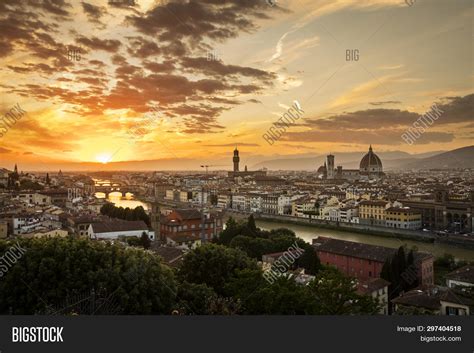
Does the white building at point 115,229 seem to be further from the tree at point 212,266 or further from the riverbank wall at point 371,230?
the riverbank wall at point 371,230

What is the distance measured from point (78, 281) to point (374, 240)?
266 inches

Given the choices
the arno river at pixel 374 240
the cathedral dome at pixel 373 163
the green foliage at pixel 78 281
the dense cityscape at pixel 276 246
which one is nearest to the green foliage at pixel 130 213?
the dense cityscape at pixel 276 246

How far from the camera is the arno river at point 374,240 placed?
6449 millimetres

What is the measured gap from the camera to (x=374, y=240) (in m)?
7.90

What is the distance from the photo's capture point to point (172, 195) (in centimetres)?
1590

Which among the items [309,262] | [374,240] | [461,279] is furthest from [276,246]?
[374,240]

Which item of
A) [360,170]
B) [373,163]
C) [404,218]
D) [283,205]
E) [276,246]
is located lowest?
[276,246]

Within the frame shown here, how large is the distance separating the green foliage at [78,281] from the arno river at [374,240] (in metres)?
5.37

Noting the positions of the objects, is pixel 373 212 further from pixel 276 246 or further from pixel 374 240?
pixel 276 246

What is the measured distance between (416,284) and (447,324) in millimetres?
3299

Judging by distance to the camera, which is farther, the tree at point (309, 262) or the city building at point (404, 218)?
the city building at point (404, 218)

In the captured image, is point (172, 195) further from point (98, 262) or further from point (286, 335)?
point (286, 335)

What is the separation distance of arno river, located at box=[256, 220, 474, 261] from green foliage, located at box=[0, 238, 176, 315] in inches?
212

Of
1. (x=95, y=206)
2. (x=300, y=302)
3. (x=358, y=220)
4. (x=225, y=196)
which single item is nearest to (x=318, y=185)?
(x=225, y=196)
